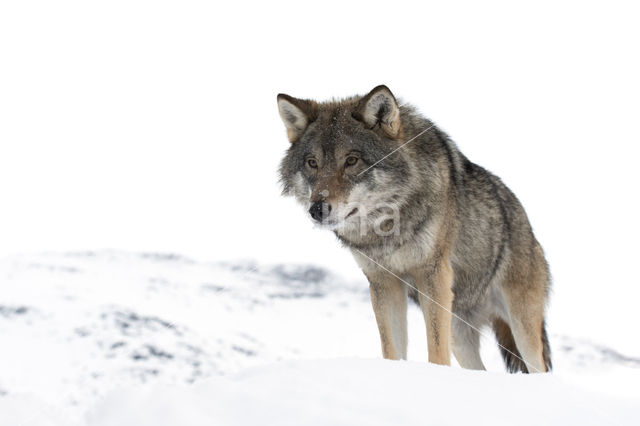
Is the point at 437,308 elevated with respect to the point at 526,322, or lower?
elevated

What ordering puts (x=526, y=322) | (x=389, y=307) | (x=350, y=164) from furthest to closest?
(x=526, y=322) → (x=389, y=307) → (x=350, y=164)

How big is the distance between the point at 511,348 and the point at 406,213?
2.02 metres

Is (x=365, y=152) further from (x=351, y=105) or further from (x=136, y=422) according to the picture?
(x=136, y=422)

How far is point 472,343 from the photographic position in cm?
533

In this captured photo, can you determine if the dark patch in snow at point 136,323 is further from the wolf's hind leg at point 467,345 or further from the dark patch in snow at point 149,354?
the wolf's hind leg at point 467,345

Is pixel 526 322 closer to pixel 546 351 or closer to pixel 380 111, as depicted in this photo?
pixel 546 351

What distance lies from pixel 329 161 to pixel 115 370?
617cm

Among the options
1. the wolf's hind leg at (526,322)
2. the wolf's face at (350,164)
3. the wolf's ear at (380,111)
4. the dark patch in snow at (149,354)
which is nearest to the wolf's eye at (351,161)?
the wolf's face at (350,164)

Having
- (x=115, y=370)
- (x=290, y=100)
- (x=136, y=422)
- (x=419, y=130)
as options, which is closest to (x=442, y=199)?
(x=419, y=130)

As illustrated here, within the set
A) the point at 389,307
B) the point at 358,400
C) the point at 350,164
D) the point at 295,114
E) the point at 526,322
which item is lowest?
the point at 526,322

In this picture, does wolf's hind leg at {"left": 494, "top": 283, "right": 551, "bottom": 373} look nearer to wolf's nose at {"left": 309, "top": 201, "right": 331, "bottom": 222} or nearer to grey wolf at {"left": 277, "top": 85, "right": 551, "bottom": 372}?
grey wolf at {"left": 277, "top": 85, "right": 551, "bottom": 372}

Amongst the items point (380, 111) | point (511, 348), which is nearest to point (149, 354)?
point (511, 348)

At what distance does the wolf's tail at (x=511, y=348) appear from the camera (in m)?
5.35

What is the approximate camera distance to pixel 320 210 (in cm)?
397
